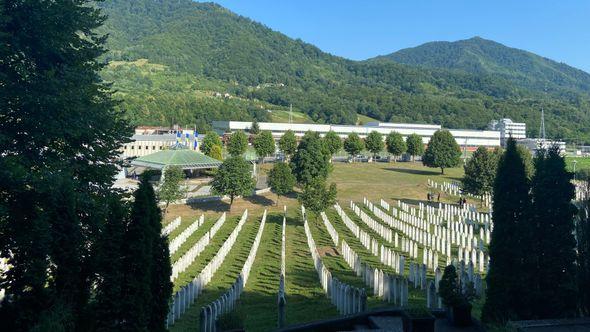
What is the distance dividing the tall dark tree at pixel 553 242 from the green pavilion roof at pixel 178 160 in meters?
49.3

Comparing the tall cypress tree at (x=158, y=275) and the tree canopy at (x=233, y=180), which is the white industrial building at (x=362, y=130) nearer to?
the tree canopy at (x=233, y=180)

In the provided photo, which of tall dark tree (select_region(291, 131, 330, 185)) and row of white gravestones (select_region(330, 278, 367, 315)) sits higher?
tall dark tree (select_region(291, 131, 330, 185))

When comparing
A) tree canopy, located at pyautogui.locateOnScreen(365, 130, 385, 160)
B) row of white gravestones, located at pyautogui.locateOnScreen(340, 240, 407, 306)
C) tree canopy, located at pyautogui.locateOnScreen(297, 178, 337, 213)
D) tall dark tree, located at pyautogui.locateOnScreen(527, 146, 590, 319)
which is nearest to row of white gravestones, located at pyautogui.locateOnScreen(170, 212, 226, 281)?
row of white gravestones, located at pyautogui.locateOnScreen(340, 240, 407, 306)

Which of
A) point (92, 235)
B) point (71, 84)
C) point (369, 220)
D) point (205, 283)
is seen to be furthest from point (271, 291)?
point (369, 220)

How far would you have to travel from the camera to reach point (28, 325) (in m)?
9.05

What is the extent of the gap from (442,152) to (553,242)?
6253 centimetres

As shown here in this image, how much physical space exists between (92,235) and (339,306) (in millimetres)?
8052

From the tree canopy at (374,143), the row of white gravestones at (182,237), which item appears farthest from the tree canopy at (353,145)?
the row of white gravestones at (182,237)

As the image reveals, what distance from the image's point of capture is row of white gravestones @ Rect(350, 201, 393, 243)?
98.4 ft

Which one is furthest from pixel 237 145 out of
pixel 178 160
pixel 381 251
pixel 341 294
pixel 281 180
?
pixel 341 294

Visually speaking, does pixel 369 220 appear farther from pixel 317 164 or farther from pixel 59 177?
pixel 59 177

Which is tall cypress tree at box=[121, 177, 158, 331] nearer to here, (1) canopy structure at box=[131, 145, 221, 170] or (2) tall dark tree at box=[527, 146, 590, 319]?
(2) tall dark tree at box=[527, 146, 590, 319]

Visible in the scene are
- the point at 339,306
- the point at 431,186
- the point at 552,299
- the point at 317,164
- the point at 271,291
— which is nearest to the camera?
the point at 552,299

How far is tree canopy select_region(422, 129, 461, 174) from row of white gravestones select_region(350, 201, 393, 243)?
34.5m
